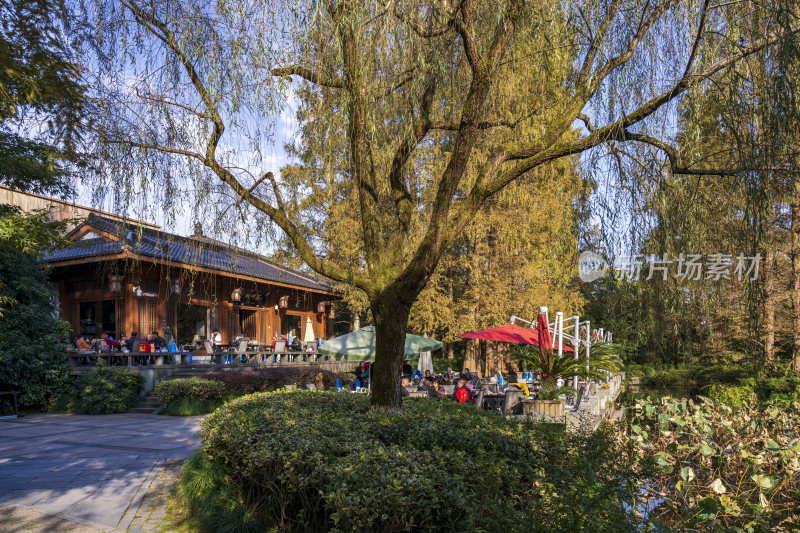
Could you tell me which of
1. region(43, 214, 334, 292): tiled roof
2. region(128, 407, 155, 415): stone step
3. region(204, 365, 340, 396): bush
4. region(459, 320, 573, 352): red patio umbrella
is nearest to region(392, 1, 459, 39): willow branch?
region(43, 214, 334, 292): tiled roof

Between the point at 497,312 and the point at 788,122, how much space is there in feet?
52.3

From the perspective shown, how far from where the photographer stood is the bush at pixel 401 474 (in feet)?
10.1

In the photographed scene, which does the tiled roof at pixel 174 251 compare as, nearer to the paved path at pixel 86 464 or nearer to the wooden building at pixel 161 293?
the wooden building at pixel 161 293

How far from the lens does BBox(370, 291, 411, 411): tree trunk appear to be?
5.43 m

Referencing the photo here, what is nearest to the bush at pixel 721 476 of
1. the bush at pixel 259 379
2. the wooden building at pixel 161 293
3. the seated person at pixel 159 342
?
the wooden building at pixel 161 293

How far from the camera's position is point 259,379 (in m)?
14.8

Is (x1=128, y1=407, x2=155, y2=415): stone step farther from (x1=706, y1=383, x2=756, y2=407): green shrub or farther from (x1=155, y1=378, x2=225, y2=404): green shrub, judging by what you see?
(x1=706, y1=383, x2=756, y2=407): green shrub

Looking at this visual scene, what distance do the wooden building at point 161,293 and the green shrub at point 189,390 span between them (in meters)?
2.08

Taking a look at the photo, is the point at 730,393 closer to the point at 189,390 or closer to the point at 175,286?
the point at 189,390

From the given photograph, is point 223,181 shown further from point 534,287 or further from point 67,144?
point 534,287

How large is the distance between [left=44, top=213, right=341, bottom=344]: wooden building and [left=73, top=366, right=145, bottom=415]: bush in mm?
2227

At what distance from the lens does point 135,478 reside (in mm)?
6652

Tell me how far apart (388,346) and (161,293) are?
14331 millimetres

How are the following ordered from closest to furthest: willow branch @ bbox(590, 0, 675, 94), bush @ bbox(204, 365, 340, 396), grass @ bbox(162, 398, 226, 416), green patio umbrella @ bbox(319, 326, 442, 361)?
willow branch @ bbox(590, 0, 675, 94) < grass @ bbox(162, 398, 226, 416) < green patio umbrella @ bbox(319, 326, 442, 361) < bush @ bbox(204, 365, 340, 396)
